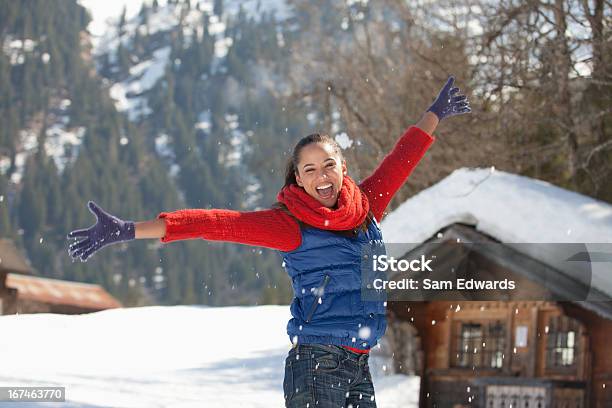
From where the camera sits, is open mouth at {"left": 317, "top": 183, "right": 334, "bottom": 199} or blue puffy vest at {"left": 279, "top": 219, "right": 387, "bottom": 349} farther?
open mouth at {"left": 317, "top": 183, "right": 334, "bottom": 199}

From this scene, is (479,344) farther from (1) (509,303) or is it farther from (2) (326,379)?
(2) (326,379)

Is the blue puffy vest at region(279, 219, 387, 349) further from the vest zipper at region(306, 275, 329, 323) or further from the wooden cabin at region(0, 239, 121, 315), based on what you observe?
the wooden cabin at region(0, 239, 121, 315)

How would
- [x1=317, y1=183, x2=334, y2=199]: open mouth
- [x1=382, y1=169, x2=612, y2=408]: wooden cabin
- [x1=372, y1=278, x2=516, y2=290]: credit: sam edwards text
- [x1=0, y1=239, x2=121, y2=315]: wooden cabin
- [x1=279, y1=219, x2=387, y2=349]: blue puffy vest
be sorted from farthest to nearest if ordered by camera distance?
1. [x1=0, y1=239, x2=121, y2=315]: wooden cabin
2. [x1=372, y1=278, x2=516, y2=290]: credit: sam edwards text
3. [x1=382, y1=169, x2=612, y2=408]: wooden cabin
4. [x1=317, y1=183, x2=334, y2=199]: open mouth
5. [x1=279, y1=219, x2=387, y2=349]: blue puffy vest

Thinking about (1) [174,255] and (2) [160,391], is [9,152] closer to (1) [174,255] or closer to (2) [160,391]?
(1) [174,255]

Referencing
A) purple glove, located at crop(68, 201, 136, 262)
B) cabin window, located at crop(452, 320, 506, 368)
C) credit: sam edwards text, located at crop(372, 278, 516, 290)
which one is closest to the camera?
purple glove, located at crop(68, 201, 136, 262)

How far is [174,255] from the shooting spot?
14512 centimetres

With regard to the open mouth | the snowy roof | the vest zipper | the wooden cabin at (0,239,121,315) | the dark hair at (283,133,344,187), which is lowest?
the vest zipper

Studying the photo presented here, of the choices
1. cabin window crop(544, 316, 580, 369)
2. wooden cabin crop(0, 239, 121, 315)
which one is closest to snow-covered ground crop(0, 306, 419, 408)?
cabin window crop(544, 316, 580, 369)

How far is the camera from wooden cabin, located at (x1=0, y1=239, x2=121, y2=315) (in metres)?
45.5

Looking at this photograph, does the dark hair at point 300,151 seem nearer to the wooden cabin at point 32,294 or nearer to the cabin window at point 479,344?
the cabin window at point 479,344

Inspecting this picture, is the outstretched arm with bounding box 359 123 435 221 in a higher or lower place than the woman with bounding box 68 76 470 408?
higher

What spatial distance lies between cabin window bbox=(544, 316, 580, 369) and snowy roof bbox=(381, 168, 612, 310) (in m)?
2.48

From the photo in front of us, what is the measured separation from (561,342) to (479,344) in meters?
1.23

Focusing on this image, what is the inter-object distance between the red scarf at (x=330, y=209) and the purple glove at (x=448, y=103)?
1.05 m
